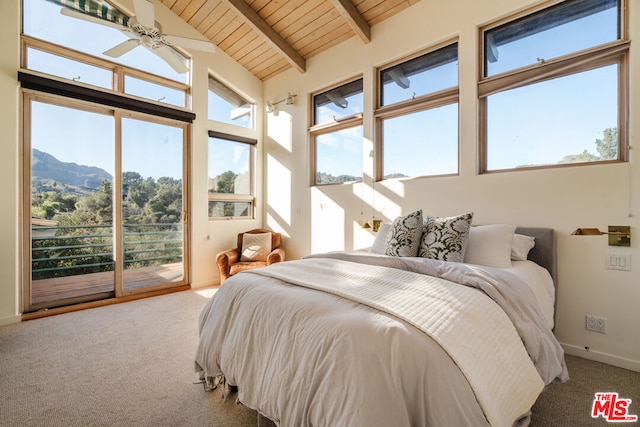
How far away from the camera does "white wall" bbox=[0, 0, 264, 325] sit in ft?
9.66

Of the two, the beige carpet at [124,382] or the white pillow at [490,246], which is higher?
the white pillow at [490,246]

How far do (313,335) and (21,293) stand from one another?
356cm

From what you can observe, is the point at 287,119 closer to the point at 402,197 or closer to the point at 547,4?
the point at 402,197

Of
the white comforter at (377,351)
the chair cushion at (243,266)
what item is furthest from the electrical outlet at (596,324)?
the chair cushion at (243,266)

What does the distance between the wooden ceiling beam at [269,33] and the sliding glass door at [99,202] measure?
5.38ft

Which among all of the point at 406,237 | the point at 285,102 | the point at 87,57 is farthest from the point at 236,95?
the point at 406,237

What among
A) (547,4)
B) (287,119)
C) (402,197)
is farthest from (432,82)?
(287,119)

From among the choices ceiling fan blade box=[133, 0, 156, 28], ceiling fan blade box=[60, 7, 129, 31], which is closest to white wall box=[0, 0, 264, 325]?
ceiling fan blade box=[60, 7, 129, 31]

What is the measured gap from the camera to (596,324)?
228cm

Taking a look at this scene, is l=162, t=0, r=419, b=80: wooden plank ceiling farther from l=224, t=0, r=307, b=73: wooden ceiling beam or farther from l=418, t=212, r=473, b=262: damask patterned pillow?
l=418, t=212, r=473, b=262: damask patterned pillow

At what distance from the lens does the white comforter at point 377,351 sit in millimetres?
991

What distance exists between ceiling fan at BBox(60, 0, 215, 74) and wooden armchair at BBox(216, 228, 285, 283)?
7.69 ft

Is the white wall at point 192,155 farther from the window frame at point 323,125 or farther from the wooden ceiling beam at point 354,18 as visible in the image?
the wooden ceiling beam at point 354,18

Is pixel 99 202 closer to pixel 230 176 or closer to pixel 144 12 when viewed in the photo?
pixel 230 176
